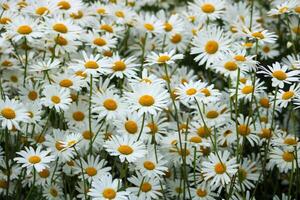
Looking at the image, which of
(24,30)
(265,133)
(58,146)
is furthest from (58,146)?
(265,133)

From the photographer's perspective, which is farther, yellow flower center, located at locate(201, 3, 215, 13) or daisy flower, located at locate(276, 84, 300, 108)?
yellow flower center, located at locate(201, 3, 215, 13)

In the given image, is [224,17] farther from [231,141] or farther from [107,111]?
[107,111]

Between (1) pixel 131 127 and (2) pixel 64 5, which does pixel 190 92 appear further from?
(2) pixel 64 5

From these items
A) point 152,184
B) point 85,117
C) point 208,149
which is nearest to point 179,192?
point 152,184

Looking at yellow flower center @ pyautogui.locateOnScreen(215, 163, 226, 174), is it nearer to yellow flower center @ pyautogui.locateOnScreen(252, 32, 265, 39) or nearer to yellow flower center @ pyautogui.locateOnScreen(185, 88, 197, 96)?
yellow flower center @ pyautogui.locateOnScreen(185, 88, 197, 96)

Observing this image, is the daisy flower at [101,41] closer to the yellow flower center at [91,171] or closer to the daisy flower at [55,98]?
the daisy flower at [55,98]

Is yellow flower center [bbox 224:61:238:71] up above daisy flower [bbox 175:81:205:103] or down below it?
above

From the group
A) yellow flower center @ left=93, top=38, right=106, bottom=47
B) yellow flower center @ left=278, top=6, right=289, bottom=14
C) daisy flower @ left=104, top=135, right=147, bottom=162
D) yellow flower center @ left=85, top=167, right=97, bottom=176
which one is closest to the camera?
daisy flower @ left=104, top=135, right=147, bottom=162

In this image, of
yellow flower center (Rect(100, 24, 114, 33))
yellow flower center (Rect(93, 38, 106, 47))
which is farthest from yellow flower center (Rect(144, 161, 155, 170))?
yellow flower center (Rect(100, 24, 114, 33))
